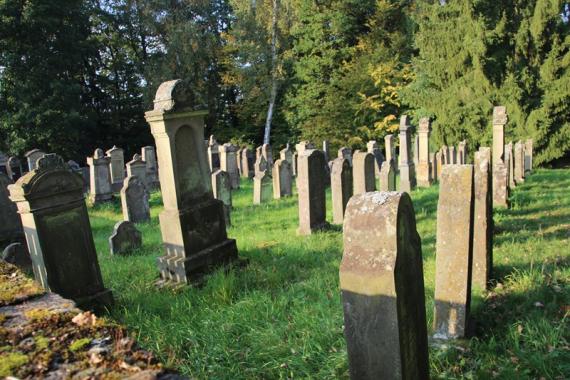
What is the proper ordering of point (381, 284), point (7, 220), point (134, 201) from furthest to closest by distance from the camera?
1. point (134, 201)
2. point (7, 220)
3. point (381, 284)

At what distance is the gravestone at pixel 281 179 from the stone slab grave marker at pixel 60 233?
26.3 feet

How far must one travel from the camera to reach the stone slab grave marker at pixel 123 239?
7246mm

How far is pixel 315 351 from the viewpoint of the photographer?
3559 millimetres

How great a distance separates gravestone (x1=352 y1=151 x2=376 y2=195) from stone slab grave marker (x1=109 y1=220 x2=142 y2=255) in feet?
14.8

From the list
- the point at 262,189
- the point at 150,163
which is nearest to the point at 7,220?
the point at 262,189

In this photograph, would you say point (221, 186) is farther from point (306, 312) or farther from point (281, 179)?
point (306, 312)

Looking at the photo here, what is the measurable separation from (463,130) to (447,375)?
20.3 metres

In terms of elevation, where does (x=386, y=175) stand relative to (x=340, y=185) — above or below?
below

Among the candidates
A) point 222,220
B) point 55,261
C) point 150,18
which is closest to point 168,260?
point 222,220

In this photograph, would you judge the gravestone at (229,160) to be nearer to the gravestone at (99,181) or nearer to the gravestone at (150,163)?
the gravestone at (150,163)

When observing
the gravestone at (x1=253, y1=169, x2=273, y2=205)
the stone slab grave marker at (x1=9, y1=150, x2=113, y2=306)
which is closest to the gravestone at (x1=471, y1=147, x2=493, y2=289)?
the stone slab grave marker at (x1=9, y1=150, x2=113, y2=306)

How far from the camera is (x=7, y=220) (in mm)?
7973

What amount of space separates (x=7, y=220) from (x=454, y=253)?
7.71 m

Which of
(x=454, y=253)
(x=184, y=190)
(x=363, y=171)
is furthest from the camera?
(x=363, y=171)
